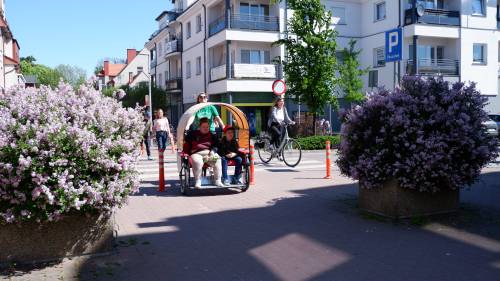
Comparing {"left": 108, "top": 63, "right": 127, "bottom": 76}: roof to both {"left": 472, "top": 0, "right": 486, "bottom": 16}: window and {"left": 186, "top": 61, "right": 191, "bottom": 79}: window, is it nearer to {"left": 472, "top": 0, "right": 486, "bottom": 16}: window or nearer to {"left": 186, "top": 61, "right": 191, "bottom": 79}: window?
{"left": 186, "top": 61, "right": 191, "bottom": 79}: window

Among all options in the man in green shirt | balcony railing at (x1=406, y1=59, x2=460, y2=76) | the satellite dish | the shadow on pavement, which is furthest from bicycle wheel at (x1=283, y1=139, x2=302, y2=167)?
balcony railing at (x1=406, y1=59, x2=460, y2=76)

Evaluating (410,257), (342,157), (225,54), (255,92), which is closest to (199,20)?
(225,54)

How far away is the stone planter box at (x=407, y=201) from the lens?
7.22 m

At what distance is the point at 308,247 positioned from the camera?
596cm

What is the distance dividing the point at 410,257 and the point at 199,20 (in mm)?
36760

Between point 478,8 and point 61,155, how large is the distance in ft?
122

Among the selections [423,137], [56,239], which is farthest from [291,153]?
[56,239]

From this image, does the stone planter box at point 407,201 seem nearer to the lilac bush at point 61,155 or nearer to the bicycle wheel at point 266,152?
the lilac bush at point 61,155

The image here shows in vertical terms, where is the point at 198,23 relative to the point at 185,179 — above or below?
above

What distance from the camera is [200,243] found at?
6.15 metres

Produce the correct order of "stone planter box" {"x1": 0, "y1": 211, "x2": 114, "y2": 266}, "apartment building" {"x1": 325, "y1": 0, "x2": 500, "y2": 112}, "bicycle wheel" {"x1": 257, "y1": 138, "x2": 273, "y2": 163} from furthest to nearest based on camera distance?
"apartment building" {"x1": 325, "y1": 0, "x2": 500, "y2": 112}, "bicycle wheel" {"x1": 257, "y1": 138, "x2": 273, "y2": 163}, "stone planter box" {"x1": 0, "y1": 211, "x2": 114, "y2": 266}

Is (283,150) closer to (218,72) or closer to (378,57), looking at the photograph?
(218,72)

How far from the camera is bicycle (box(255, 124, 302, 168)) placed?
1424 cm

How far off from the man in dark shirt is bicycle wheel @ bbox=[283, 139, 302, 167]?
457 centimetres
